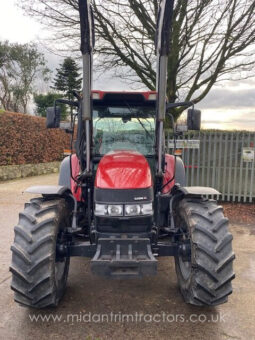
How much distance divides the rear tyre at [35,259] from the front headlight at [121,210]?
42 centimetres

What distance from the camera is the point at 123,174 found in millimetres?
2992

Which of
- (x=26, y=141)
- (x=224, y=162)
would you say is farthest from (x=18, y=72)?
(x=224, y=162)

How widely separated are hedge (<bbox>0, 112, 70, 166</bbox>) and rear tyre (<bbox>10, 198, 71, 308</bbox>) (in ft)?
31.4

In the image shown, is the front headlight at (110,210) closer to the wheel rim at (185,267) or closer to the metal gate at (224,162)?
the wheel rim at (185,267)

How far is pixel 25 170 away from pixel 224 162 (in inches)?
335

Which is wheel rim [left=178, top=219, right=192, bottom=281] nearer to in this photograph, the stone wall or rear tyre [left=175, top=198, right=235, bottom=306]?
rear tyre [left=175, top=198, right=235, bottom=306]

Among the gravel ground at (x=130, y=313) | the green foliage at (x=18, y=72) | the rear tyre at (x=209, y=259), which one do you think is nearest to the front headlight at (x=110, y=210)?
the rear tyre at (x=209, y=259)

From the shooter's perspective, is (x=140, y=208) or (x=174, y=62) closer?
(x=140, y=208)

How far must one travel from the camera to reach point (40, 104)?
29.5 meters

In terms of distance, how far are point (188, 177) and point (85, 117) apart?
19.0ft

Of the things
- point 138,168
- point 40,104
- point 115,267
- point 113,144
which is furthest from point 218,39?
point 40,104

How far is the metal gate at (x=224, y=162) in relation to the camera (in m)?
7.93

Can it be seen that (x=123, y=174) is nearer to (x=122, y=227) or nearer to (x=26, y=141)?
(x=122, y=227)

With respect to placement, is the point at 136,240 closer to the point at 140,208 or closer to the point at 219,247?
the point at 140,208
